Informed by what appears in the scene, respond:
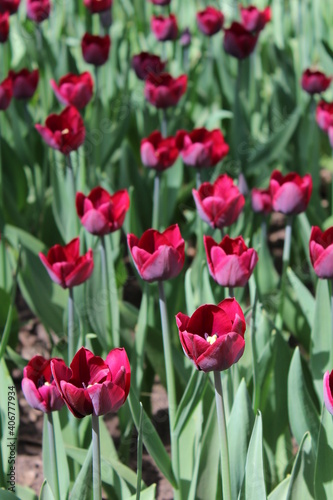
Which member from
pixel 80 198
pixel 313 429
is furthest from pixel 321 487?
pixel 80 198

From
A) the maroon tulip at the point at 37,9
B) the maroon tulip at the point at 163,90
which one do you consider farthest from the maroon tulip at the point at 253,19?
the maroon tulip at the point at 37,9

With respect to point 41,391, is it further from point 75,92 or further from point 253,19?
point 253,19

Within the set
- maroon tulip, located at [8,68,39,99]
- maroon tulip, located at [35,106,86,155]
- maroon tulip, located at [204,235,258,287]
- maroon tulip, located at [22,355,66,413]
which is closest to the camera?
maroon tulip, located at [22,355,66,413]

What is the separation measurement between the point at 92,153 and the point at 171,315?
0.73 meters

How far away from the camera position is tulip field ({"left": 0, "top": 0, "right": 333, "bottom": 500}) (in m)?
1.09

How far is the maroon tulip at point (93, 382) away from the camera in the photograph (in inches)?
35.4

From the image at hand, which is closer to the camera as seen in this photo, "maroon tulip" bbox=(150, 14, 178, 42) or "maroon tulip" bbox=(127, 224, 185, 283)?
"maroon tulip" bbox=(127, 224, 185, 283)

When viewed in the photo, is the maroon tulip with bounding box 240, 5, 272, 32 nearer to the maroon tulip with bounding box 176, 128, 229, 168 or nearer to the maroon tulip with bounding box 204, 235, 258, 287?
the maroon tulip with bounding box 176, 128, 229, 168

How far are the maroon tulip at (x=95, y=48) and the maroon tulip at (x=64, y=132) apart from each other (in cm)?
42

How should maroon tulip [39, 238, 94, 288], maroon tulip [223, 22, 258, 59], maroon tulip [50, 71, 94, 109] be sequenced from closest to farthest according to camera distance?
maroon tulip [39, 238, 94, 288] → maroon tulip [50, 71, 94, 109] → maroon tulip [223, 22, 258, 59]

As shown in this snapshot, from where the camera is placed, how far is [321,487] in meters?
1.14

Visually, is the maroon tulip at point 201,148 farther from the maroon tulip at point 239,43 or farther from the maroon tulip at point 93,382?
the maroon tulip at point 93,382

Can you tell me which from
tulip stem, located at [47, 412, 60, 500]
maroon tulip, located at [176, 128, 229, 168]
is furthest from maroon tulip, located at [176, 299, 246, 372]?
maroon tulip, located at [176, 128, 229, 168]

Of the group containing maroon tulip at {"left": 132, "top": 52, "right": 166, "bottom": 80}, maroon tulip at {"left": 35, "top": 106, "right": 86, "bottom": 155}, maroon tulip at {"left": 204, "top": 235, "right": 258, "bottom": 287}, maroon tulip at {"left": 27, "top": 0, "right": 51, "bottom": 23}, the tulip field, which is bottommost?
the tulip field
